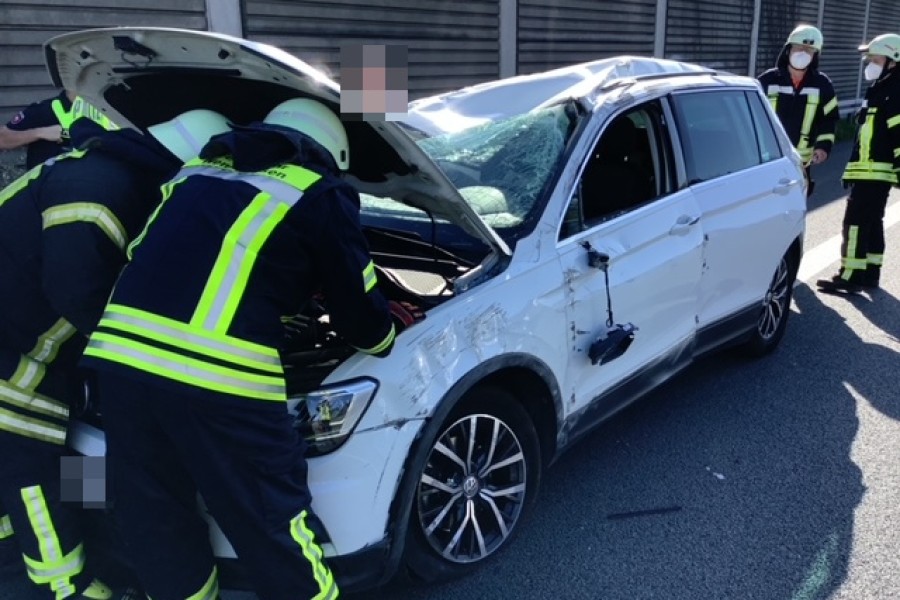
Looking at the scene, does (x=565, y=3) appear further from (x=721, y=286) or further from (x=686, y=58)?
(x=721, y=286)

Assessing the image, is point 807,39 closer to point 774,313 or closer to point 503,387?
point 774,313

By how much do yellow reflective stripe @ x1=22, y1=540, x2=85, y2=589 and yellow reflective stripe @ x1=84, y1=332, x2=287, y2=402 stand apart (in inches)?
38.1

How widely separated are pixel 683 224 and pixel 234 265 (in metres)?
2.40

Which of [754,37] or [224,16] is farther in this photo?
[754,37]

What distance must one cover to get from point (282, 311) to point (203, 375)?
0.90 ft

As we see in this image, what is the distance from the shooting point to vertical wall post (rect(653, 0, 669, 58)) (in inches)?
506

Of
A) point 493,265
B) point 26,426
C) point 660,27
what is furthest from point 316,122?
point 660,27

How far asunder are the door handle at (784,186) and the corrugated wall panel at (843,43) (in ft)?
55.3

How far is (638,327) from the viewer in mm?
3332

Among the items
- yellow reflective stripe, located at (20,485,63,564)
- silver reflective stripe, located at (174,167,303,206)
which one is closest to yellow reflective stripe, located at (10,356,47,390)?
yellow reflective stripe, located at (20,485,63,564)

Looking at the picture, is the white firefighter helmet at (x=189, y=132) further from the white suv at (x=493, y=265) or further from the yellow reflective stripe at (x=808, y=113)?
the yellow reflective stripe at (x=808, y=113)

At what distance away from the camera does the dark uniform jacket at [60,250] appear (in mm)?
2217

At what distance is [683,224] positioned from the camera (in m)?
3.61

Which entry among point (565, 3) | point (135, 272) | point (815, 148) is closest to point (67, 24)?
point (135, 272)
